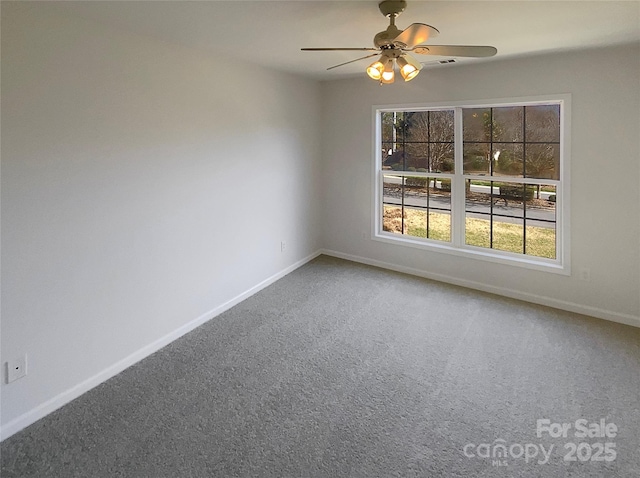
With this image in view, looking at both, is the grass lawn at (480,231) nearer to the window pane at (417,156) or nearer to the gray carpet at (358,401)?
the window pane at (417,156)

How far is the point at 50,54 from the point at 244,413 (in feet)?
7.80

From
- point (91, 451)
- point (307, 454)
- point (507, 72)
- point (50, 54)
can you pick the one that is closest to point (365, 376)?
point (307, 454)

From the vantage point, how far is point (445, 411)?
2.39 meters

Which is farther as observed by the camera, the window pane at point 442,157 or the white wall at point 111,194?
the window pane at point 442,157

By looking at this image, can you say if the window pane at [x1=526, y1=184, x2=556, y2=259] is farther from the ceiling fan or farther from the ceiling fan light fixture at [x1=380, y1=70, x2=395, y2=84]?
the ceiling fan light fixture at [x1=380, y1=70, x2=395, y2=84]

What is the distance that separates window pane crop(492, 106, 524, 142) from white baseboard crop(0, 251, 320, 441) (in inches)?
119

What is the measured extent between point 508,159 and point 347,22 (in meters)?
2.38

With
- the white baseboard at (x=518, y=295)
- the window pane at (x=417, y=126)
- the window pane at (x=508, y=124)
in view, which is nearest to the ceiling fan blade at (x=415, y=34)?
the window pane at (x=508, y=124)

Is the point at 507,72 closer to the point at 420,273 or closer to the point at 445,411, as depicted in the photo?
the point at 420,273

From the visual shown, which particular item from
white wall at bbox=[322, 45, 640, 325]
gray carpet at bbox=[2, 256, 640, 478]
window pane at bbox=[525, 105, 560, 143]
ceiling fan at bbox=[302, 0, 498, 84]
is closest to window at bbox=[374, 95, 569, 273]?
window pane at bbox=[525, 105, 560, 143]

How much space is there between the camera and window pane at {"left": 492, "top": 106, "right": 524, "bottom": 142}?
394cm

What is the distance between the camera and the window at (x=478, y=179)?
3.83m

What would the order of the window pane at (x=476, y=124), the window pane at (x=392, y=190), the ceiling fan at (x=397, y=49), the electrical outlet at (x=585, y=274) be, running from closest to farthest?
the ceiling fan at (x=397, y=49) < the electrical outlet at (x=585, y=274) < the window pane at (x=476, y=124) < the window pane at (x=392, y=190)

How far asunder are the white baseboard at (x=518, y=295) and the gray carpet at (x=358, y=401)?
13 centimetres
